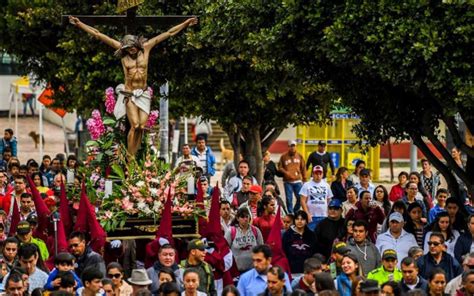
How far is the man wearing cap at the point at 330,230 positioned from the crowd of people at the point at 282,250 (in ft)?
0.04

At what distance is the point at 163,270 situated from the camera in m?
15.5

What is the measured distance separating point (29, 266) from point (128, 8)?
5462 mm

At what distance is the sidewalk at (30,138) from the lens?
1948 inches

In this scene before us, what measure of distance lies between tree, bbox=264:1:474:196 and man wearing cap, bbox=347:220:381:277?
1.82 meters

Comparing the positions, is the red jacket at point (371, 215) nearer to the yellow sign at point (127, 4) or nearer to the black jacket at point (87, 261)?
the yellow sign at point (127, 4)

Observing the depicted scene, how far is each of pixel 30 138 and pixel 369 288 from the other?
4062 cm

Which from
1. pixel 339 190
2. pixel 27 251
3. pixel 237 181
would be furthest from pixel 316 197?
pixel 27 251

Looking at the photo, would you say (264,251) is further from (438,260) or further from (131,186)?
(131,186)

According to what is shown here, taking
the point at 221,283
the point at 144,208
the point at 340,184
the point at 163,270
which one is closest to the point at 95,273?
the point at 163,270

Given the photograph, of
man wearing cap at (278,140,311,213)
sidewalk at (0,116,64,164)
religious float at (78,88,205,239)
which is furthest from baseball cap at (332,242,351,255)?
sidewalk at (0,116,64,164)

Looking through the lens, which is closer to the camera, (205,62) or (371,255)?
(371,255)

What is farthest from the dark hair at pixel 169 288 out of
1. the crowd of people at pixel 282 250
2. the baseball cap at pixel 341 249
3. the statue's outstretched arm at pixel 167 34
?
the statue's outstretched arm at pixel 167 34

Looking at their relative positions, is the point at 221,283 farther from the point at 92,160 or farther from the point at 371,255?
the point at 92,160

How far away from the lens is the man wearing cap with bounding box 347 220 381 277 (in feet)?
58.6
